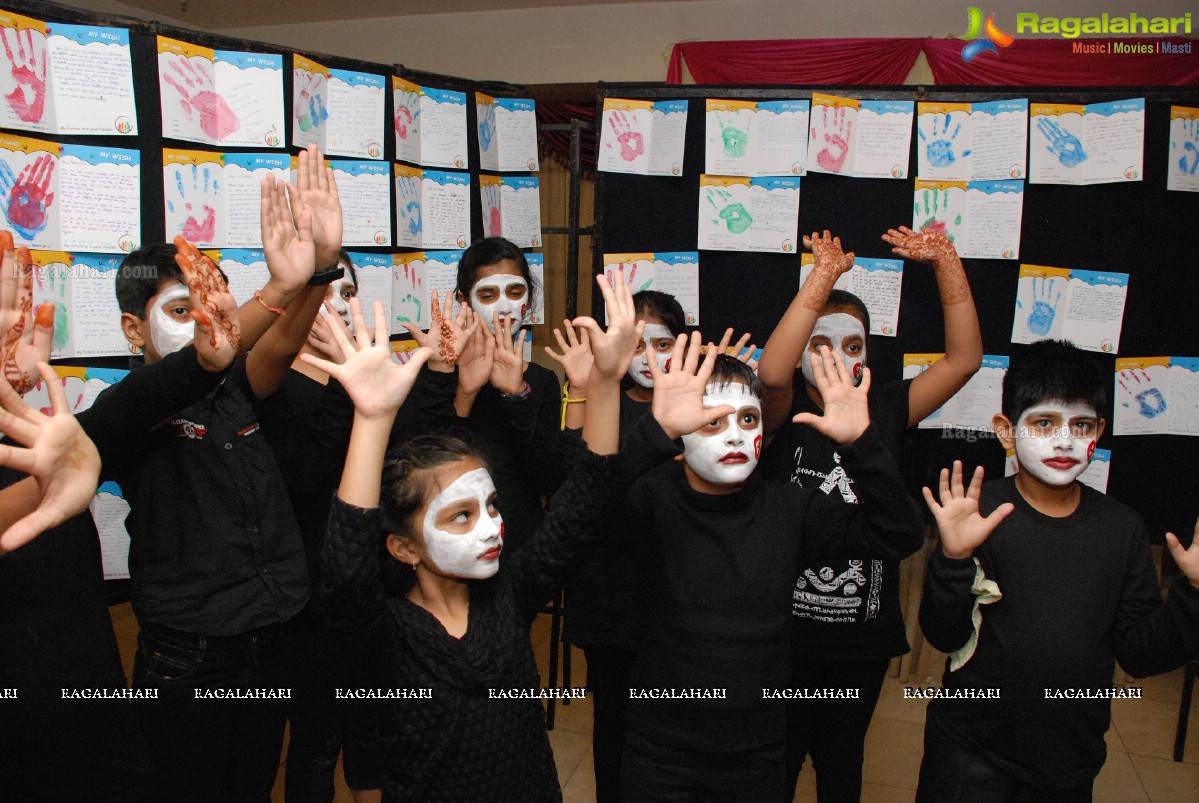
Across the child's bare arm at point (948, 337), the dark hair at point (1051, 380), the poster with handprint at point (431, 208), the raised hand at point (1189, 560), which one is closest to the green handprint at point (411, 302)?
the poster with handprint at point (431, 208)

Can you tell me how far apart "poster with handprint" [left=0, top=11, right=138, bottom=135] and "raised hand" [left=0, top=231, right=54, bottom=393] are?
1179 mm

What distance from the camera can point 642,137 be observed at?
2859 millimetres

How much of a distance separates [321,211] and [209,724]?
975 mm

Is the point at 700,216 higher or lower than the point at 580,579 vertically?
higher

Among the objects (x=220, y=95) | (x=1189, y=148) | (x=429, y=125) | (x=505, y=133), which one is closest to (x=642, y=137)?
(x=505, y=133)

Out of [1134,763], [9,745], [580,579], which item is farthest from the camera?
[1134,763]

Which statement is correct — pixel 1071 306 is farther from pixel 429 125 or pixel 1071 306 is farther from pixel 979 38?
pixel 979 38

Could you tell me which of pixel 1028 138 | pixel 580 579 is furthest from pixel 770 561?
pixel 1028 138

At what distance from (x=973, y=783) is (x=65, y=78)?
262 cm

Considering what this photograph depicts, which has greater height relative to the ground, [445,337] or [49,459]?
[445,337]

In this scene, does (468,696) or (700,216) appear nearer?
(468,696)

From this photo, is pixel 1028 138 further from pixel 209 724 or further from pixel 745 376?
pixel 209 724

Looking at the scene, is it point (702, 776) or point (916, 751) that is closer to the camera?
point (702, 776)

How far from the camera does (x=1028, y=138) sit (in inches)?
104
